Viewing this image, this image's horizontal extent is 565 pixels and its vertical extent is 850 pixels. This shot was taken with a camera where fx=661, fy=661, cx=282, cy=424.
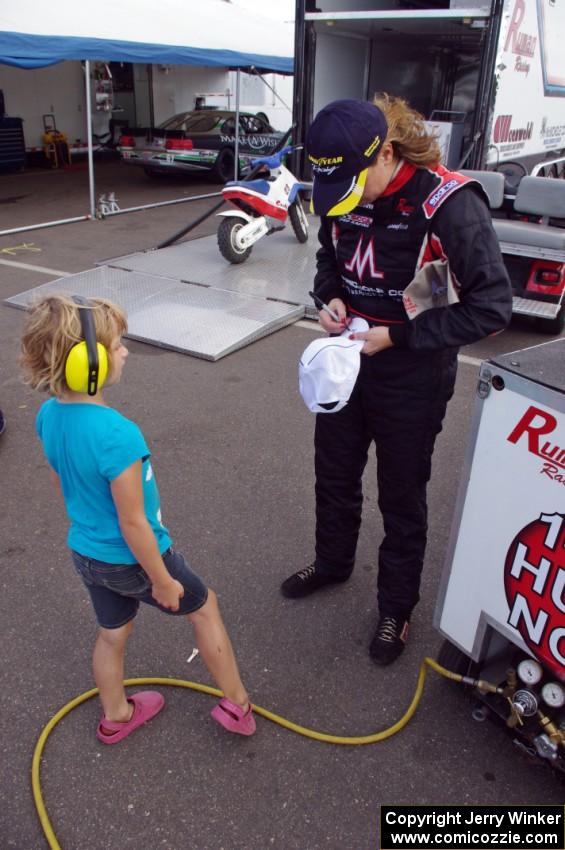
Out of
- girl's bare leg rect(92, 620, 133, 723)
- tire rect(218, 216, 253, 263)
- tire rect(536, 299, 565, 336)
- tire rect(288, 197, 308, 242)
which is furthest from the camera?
tire rect(288, 197, 308, 242)

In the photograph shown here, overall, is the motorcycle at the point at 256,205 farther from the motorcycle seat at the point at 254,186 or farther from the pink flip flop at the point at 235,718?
the pink flip flop at the point at 235,718

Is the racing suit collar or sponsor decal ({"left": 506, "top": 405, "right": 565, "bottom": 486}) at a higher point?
the racing suit collar

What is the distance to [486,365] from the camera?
6.19 feet

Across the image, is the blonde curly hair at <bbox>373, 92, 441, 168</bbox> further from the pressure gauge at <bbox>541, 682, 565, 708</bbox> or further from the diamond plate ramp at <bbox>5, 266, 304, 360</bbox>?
the diamond plate ramp at <bbox>5, 266, 304, 360</bbox>

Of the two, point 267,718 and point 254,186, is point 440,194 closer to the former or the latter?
point 267,718

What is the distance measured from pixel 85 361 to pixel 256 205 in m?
6.59

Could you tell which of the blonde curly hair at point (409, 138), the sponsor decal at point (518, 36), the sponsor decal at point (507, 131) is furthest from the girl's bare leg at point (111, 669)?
the sponsor decal at point (518, 36)

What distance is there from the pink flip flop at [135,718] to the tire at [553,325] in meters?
5.13

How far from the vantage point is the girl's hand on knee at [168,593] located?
185 centimetres

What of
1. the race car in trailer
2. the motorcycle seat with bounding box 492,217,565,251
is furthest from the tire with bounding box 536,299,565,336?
the race car in trailer

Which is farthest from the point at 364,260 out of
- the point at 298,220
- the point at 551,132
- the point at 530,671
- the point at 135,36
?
the point at 135,36

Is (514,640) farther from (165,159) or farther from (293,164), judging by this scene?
(165,159)

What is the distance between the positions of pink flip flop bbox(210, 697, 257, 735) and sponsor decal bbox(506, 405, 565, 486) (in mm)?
1274

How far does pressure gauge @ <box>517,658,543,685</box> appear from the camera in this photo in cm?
200
